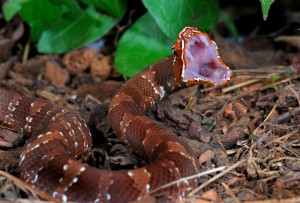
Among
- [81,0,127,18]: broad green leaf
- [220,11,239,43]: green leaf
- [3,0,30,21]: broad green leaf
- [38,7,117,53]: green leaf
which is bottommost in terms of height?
[220,11,239,43]: green leaf

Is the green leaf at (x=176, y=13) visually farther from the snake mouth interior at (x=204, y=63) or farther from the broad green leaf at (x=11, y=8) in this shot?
the broad green leaf at (x=11, y=8)

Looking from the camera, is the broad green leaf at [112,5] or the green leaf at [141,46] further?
the broad green leaf at [112,5]

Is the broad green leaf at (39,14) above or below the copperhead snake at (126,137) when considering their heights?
above

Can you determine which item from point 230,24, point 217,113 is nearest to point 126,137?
point 217,113

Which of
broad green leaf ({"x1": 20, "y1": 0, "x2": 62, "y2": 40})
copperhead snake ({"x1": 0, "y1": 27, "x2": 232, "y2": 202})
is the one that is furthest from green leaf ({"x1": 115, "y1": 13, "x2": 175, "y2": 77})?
broad green leaf ({"x1": 20, "y1": 0, "x2": 62, "y2": 40})

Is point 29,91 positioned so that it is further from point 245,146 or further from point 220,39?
point 245,146

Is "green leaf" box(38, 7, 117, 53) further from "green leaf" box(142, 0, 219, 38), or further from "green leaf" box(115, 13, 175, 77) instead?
"green leaf" box(142, 0, 219, 38)

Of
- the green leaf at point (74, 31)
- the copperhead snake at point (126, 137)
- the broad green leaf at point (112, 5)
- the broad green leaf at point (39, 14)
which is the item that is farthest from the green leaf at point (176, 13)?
the broad green leaf at point (39, 14)

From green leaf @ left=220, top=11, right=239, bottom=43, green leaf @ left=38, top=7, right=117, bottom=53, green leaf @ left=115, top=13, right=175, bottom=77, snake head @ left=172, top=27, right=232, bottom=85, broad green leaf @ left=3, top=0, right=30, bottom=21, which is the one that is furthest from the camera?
green leaf @ left=220, top=11, right=239, bottom=43
